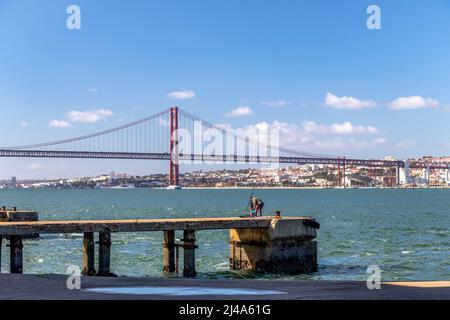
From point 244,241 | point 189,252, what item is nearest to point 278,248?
point 244,241

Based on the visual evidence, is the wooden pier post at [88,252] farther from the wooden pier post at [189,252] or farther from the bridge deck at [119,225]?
the wooden pier post at [189,252]

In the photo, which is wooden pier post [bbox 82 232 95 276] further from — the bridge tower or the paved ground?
the bridge tower

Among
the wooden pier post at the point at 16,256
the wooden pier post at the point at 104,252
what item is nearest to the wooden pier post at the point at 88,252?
the wooden pier post at the point at 104,252

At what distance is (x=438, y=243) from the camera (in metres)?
37.7

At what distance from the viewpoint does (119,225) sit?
67.2 ft

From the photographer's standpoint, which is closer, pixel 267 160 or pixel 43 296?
pixel 43 296

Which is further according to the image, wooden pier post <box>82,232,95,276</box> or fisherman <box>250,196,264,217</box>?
fisherman <box>250,196,264,217</box>

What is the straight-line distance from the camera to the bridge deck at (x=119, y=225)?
1897cm

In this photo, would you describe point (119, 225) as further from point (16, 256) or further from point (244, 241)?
point (244, 241)

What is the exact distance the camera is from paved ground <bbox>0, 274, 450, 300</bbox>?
847 centimetres

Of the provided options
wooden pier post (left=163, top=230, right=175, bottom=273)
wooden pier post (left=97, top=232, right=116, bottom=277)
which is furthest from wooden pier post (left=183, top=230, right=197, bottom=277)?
wooden pier post (left=97, top=232, right=116, bottom=277)

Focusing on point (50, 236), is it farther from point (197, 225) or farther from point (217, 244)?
point (197, 225)
